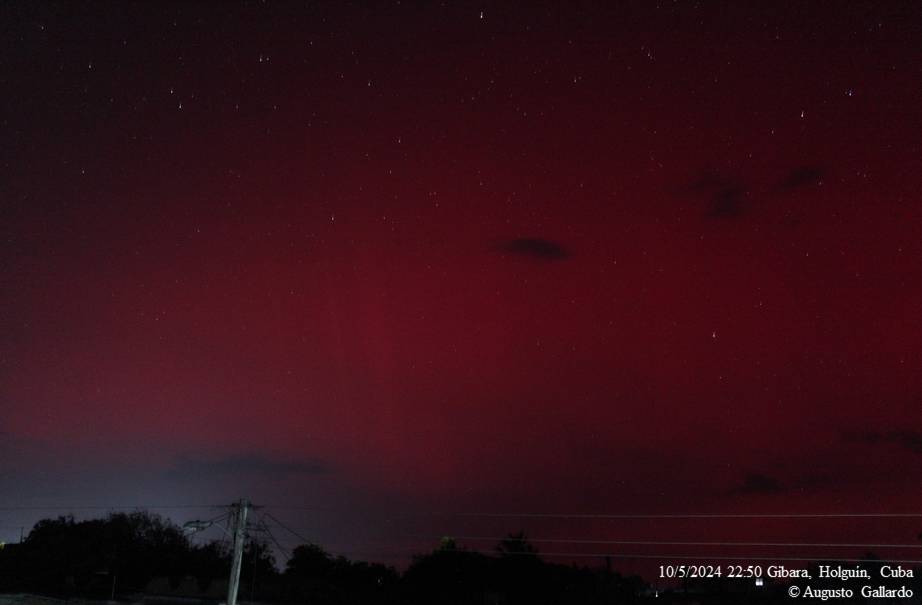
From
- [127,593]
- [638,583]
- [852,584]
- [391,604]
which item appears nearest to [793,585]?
[852,584]

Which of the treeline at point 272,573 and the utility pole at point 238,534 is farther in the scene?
the treeline at point 272,573

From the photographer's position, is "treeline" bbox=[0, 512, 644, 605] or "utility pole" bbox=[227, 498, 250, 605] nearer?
"utility pole" bbox=[227, 498, 250, 605]

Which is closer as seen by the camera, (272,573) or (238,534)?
(238,534)

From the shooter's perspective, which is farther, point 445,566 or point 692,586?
point 445,566

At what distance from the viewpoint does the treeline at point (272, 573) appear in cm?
8400

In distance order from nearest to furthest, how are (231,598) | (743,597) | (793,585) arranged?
(231,598) < (793,585) < (743,597)

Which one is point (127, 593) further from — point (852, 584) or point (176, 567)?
point (852, 584)

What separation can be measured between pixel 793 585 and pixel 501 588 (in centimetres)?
2546

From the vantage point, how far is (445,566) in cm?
8875

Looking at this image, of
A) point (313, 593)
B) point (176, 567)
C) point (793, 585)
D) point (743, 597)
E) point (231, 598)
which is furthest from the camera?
point (176, 567)

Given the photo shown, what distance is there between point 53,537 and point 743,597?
62760mm

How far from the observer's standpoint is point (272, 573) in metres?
105

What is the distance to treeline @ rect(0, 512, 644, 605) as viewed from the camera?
84.0 m

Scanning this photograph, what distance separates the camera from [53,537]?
9875 cm
